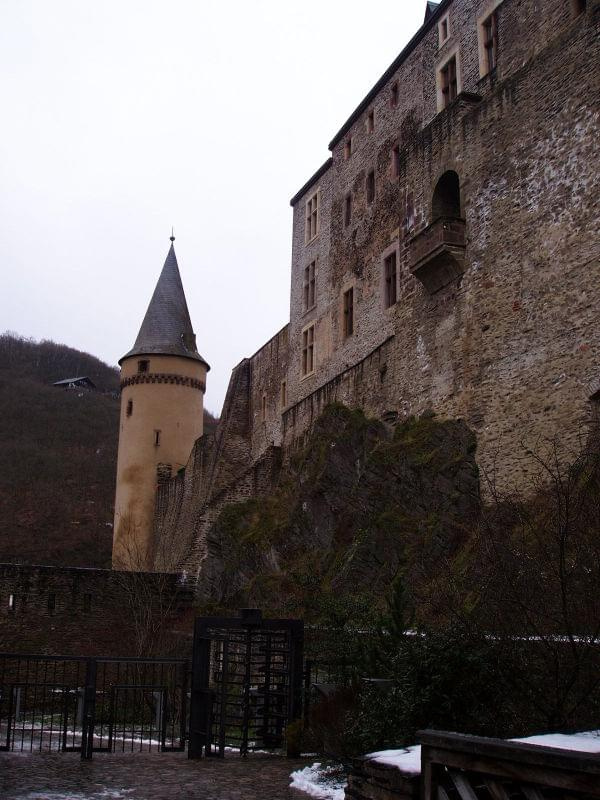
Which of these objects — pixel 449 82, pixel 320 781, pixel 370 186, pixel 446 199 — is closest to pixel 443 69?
pixel 449 82

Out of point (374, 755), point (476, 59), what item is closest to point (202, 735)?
point (374, 755)

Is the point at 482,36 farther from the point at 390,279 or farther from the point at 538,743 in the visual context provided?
the point at 538,743

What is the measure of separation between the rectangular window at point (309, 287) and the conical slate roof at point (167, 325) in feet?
38.2

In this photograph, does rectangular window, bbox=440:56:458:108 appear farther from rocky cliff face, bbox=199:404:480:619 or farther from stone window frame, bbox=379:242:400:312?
rocky cliff face, bbox=199:404:480:619

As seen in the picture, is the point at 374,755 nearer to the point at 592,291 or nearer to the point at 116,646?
the point at 592,291

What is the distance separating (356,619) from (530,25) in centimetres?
1328

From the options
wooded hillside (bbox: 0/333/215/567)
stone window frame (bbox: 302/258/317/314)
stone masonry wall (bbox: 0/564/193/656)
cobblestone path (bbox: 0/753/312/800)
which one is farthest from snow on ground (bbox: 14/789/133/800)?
wooded hillside (bbox: 0/333/215/567)

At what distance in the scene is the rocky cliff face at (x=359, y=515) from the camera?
1683 cm

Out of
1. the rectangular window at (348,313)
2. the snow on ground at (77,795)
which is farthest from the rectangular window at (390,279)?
the snow on ground at (77,795)

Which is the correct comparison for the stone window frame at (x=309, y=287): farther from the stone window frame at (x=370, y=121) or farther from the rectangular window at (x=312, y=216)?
the stone window frame at (x=370, y=121)

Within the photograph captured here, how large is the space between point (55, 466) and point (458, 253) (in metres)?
56.1

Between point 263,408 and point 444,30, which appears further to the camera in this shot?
point 263,408

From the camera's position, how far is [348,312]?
27.8m

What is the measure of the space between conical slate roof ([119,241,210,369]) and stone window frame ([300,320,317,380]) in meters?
11.9
